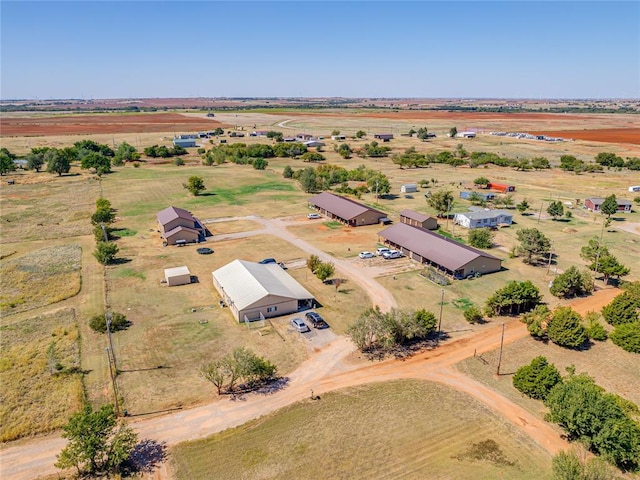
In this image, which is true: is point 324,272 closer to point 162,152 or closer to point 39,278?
point 39,278

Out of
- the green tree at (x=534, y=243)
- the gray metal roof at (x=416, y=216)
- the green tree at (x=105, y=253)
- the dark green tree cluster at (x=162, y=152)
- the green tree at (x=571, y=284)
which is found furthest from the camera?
the dark green tree cluster at (x=162, y=152)

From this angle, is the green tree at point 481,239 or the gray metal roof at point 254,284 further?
the green tree at point 481,239

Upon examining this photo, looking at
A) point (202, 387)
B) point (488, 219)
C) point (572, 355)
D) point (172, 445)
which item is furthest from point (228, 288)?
point (488, 219)

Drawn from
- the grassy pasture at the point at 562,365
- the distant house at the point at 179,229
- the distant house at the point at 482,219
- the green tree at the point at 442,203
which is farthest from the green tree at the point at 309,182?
the grassy pasture at the point at 562,365

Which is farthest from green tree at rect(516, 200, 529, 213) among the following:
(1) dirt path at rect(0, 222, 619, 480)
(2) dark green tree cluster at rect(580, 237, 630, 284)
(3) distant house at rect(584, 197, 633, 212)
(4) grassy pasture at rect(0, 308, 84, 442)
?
(4) grassy pasture at rect(0, 308, 84, 442)

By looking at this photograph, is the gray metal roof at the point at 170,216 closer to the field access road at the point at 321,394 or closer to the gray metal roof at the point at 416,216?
the gray metal roof at the point at 416,216

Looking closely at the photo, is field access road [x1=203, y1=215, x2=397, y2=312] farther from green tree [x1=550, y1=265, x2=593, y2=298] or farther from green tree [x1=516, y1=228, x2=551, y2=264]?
green tree [x1=516, y1=228, x2=551, y2=264]
